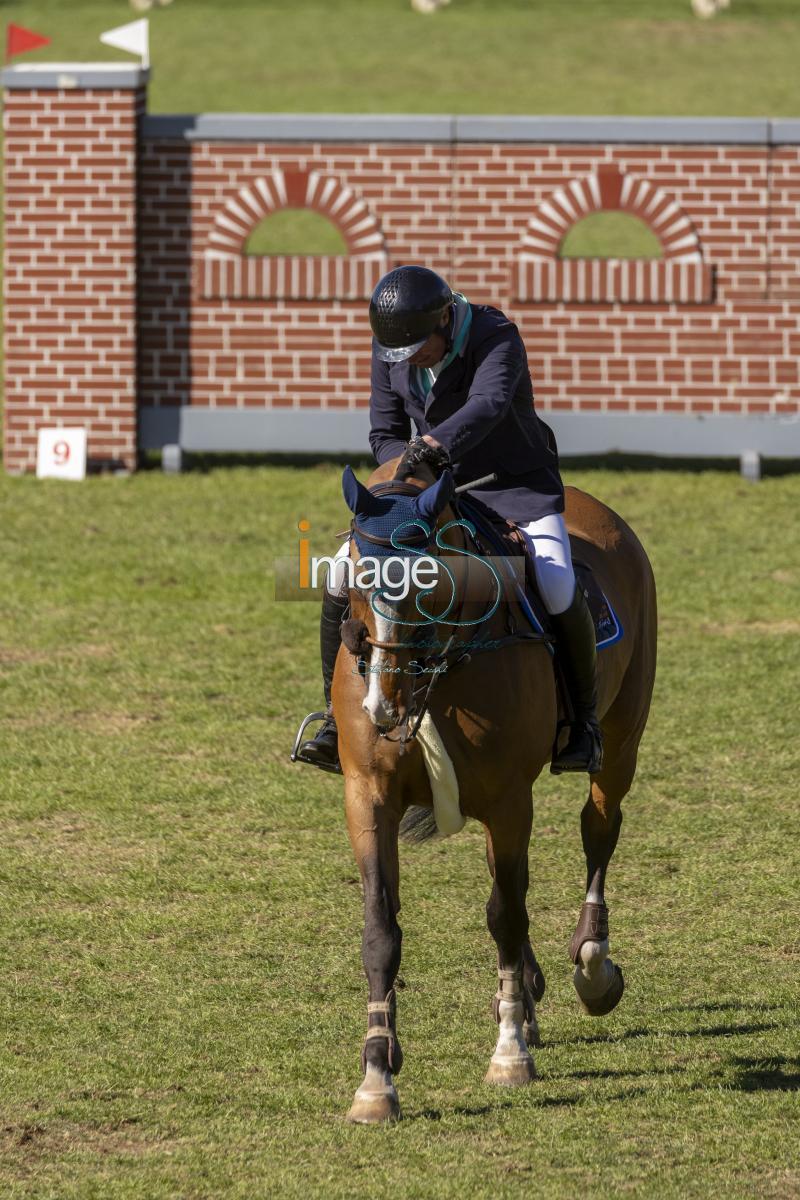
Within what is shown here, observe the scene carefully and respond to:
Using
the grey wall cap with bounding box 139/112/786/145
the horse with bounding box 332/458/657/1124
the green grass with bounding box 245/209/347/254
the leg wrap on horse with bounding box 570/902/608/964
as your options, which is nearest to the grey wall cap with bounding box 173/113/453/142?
the grey wall cap with bounding box 139/112/786/145

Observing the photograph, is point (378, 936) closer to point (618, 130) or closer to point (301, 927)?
point (301, 927)

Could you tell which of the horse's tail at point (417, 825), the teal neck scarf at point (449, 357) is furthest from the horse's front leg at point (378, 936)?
the teal neck scarf at point (449, 357)

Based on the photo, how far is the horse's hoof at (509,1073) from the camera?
6.79 metres

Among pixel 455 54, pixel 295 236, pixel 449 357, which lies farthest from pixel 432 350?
pixel 455 54

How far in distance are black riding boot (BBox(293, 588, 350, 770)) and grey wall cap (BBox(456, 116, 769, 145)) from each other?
1074cm

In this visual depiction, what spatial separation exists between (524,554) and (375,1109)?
1.96 metres

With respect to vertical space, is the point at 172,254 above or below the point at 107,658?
above

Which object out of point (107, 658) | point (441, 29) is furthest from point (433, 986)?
point (441, 29)

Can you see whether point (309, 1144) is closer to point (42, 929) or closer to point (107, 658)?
point (42, 929)

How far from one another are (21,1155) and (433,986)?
206 cm

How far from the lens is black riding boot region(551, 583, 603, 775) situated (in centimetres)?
708

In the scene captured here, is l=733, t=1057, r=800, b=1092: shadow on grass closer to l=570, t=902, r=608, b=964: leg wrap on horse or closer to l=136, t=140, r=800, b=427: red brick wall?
l=570, t=902, r=608, b=964: leg wrap on horse

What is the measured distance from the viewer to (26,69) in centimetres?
1730

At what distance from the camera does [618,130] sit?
17.2 m
